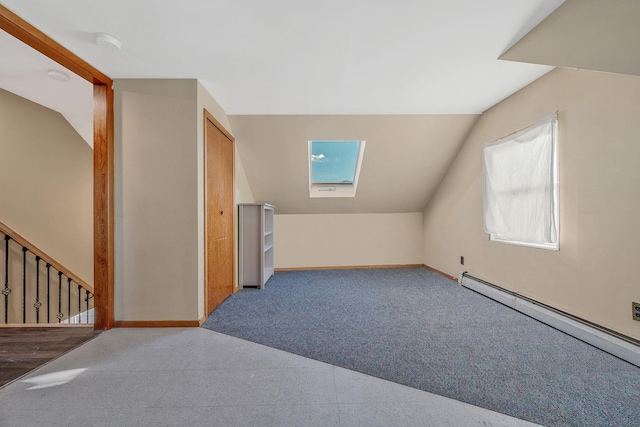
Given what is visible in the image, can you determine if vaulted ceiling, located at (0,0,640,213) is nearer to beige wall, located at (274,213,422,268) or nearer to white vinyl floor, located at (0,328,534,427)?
beige wall, located at (274,213,422,268)

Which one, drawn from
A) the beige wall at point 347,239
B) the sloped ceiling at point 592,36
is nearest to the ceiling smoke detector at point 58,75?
the beige wall at point 347,239

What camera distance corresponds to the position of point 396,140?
3717 mm

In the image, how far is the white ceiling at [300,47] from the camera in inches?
64.1

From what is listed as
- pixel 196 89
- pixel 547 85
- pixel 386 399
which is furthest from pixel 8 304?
pixel 547 85

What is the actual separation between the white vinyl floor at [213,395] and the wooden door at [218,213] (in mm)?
870

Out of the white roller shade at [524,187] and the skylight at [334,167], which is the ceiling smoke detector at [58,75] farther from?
the white roller shade at [524,187]

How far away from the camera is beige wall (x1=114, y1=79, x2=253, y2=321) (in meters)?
2.37

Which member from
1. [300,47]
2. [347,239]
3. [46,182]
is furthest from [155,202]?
[347,239]

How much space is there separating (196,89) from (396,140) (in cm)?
253

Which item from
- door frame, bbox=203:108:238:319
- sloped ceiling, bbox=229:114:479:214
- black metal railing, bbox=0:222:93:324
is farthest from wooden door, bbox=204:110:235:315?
black metal railing, bbox=0:222:93:324

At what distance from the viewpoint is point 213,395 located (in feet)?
4.75

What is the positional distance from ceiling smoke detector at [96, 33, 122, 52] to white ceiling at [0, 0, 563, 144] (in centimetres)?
4

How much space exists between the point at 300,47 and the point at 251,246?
2.46m

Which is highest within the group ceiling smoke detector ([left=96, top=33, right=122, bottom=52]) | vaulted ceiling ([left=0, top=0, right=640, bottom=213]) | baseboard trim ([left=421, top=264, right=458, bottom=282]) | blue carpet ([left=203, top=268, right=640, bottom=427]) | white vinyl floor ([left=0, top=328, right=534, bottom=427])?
vaulted ceiling ([left=0, top=0, right=640, bottom=213])
